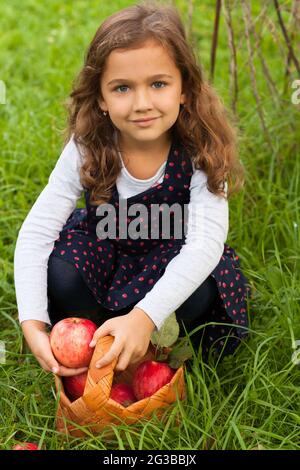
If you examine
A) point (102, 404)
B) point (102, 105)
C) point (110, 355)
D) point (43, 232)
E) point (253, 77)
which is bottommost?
point (102, 404)

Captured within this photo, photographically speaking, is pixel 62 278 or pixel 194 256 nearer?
pixel 194 256

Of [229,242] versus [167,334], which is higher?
[229,242]

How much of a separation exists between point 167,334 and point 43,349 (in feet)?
1.02

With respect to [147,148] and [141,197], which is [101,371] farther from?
[147,148]

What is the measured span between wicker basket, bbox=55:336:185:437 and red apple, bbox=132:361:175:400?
0.04 meters

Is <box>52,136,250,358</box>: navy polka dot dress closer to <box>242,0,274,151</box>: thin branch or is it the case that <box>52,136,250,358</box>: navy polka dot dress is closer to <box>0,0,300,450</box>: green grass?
<box>0,0,300,450</box>: green grass

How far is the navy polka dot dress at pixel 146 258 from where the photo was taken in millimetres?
2002

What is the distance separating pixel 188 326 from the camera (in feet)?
6.82

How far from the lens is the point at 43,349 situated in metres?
1.79

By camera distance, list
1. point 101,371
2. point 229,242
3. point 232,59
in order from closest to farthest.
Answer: point 101,371, point 229,242, point 232,59

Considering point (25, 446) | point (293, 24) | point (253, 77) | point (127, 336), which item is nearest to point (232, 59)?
point (253, 77)

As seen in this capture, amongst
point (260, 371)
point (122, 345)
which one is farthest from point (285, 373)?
point (122, 345)

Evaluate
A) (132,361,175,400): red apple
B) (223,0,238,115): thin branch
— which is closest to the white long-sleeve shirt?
(132,361,175,400): red apple
